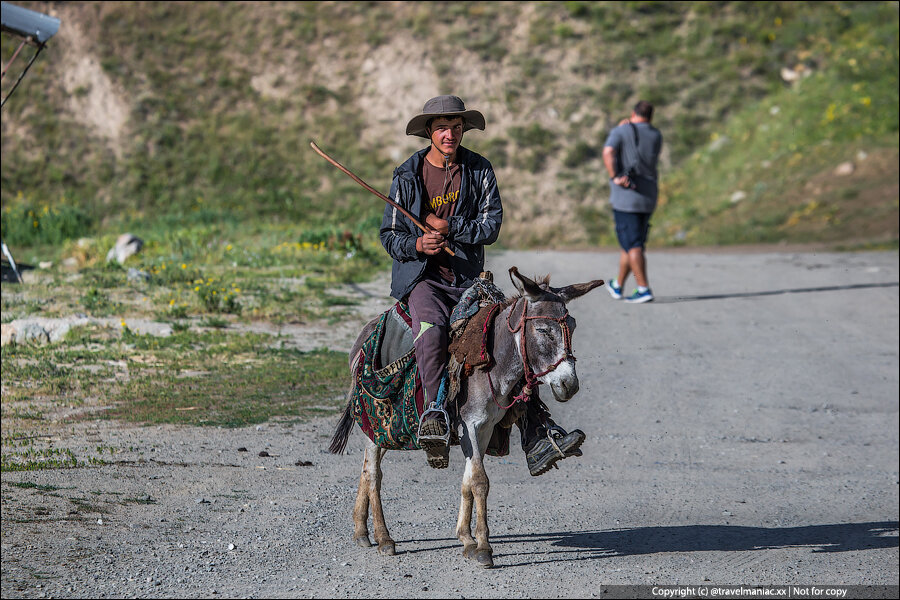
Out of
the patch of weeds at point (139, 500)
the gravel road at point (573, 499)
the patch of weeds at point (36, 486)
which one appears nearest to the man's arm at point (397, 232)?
the gravel road at point (573, 499)

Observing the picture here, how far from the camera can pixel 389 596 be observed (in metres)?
5.96

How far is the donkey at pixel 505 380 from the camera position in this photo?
5.80 metres

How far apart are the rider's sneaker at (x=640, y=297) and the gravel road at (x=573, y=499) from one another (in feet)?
6.40

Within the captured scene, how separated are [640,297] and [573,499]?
8.09 meters

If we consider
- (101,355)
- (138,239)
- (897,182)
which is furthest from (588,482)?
(897,182)

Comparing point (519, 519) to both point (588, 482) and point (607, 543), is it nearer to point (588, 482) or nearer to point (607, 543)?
point (607, 543)

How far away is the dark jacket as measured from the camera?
19.8 feet

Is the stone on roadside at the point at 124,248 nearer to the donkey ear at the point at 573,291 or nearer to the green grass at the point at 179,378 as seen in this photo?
the green grass at the point at 179,378

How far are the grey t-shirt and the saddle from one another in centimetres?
877

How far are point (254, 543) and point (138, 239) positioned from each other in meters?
16.1

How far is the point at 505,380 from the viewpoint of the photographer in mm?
6051

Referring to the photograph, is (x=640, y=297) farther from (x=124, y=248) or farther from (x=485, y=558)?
(x=124, y=248)

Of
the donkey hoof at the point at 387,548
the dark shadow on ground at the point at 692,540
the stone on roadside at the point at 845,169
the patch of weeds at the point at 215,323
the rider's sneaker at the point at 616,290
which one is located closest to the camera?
the donkey hoof at the point at 387,548

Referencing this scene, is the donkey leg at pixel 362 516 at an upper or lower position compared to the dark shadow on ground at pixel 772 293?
lower
